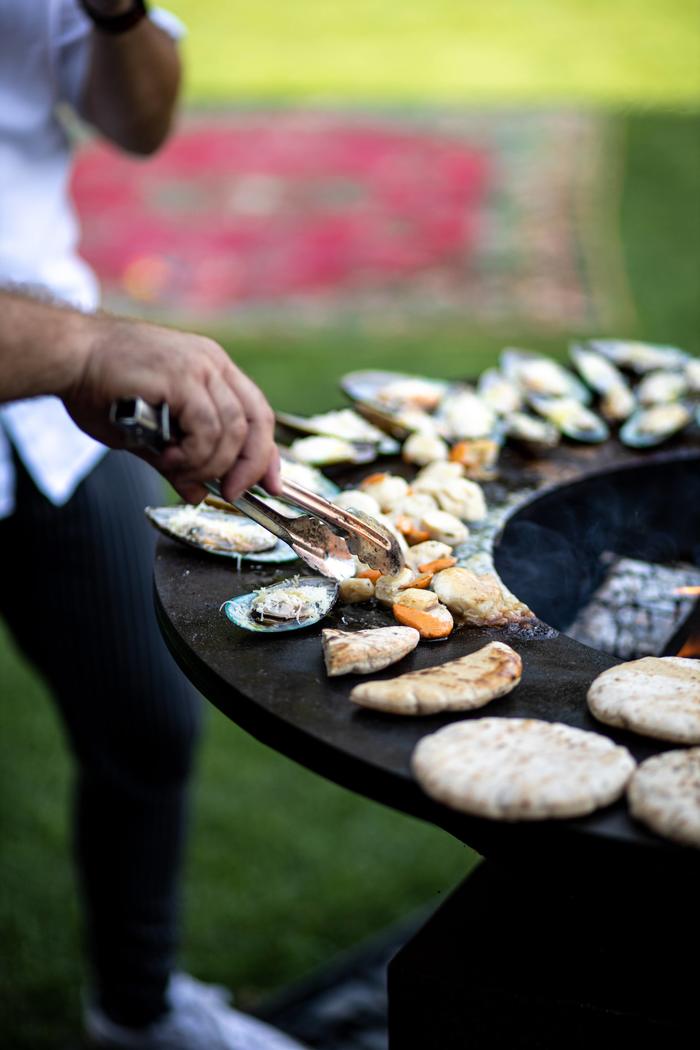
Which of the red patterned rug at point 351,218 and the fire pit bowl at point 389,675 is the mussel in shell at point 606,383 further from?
the red patterned rug at point 351,218

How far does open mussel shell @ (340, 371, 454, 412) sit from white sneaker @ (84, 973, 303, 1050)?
1003mm

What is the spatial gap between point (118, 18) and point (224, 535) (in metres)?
0.77

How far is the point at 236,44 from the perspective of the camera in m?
9.54

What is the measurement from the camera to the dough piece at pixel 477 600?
3.37 feet

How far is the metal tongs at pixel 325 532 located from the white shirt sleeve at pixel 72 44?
2.89 feet

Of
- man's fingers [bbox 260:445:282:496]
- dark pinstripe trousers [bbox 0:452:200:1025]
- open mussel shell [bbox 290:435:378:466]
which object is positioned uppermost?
man's fingers [bbox 260:445:282:496]

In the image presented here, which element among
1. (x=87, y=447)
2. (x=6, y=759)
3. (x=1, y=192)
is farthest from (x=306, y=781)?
(x=1, y=192)

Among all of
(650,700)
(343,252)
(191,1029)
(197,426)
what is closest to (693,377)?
(650,700)

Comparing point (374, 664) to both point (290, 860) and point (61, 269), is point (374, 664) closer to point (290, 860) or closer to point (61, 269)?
point (61, 269)

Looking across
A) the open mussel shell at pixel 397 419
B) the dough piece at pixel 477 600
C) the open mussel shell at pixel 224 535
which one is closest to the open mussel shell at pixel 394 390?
the open mussel shell at pixel 397 419

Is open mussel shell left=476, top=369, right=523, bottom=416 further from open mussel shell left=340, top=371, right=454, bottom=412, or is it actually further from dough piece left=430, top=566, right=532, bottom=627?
dough piece left=430, top=566, right=532, bottom=627

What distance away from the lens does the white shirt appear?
1.54m

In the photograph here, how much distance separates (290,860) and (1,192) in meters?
1.35

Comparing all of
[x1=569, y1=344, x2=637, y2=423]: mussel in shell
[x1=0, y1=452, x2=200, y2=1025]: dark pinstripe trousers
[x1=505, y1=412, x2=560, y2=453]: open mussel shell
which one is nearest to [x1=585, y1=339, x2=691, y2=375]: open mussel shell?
[x1=569, y1=344, x2=637, y2=423]: mussel in shell
